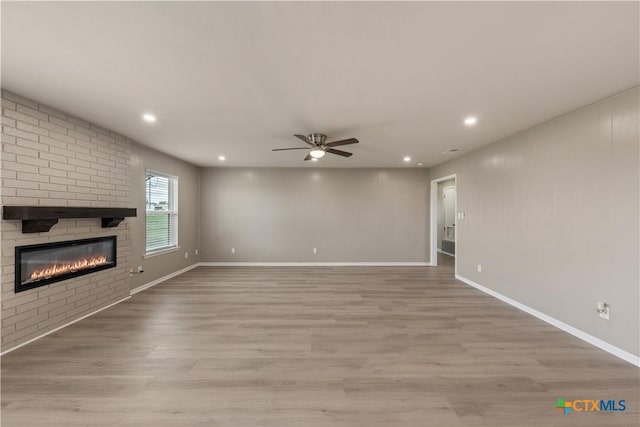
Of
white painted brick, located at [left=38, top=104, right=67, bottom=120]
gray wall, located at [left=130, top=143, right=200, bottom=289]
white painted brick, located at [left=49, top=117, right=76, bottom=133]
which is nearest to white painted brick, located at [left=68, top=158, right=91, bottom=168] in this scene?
white painted brick, located at [left=49, top=117, right=76, bottom=133]

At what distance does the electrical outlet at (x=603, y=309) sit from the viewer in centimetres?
250

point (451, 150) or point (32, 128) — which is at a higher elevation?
point (451, 150)

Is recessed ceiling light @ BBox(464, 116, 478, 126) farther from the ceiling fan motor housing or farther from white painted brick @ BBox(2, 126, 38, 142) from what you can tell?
white painted brick @ BBox(2, 126, 38, 142)

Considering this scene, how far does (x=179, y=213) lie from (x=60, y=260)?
2.69 meters

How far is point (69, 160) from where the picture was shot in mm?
3014

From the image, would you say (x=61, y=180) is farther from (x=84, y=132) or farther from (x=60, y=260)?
(x=60, y=260)

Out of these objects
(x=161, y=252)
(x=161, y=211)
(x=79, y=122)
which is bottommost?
(x=161, y=252)

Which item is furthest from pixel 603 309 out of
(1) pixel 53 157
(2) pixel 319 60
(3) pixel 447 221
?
(1) pixel 53 157

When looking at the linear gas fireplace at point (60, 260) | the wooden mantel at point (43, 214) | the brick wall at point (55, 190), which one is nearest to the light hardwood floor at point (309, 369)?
the brick wall at point (55, 190)

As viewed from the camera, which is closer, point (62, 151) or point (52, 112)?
point (52, 112)

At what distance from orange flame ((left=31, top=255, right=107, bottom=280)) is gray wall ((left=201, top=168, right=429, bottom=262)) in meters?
3.05

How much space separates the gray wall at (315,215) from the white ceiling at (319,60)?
10.4 ft

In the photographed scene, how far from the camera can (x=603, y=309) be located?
2533 mm

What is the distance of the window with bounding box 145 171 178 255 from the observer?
4.73 metres
